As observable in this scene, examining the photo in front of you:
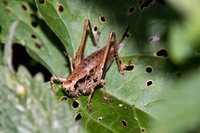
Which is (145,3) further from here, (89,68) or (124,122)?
(124,122)

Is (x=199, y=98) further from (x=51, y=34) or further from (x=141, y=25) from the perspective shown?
(x=51, y=34)

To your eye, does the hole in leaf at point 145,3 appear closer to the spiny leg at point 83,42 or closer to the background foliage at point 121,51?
the background foliage at point 121,51

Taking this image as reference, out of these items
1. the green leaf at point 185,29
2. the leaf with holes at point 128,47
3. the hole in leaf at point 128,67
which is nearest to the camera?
the green leaf at point 185,29

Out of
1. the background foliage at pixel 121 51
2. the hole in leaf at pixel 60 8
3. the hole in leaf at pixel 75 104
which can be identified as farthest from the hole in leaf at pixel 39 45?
the hole in leaf at pixel 75 104

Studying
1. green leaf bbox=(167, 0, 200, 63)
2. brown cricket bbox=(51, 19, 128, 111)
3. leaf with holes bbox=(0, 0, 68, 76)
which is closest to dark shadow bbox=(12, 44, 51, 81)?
leaf with holes bbox=(0, 0, 68, 76)

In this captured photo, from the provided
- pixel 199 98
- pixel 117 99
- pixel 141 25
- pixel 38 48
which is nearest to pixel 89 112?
pixel 117 99

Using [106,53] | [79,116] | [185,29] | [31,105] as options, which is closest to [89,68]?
[106,53]
